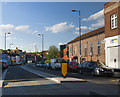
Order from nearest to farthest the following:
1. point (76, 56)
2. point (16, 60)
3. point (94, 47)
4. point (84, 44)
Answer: point (94, 47) < point (84, 44) < point (76, 56) < point (16, 60)

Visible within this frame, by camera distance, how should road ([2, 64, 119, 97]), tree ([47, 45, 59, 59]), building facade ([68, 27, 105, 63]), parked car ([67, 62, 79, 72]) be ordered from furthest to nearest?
tree ([47, 45, 59, 59]) < building facade ([68, 27, 105, 63]) < parked car ([67, 62, 79, 72]) < road ([2, 64, 119, 97])

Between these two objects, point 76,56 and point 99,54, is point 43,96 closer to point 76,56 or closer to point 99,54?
point 99,54

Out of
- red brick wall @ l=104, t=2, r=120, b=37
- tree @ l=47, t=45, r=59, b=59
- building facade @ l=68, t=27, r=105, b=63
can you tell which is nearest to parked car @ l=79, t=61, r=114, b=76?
red brick wall @ l=104, t=2, r=120, b=37

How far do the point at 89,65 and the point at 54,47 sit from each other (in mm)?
72238

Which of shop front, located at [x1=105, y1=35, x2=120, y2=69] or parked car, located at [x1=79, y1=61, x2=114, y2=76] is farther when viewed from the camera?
shop front, located at [x1=105, y1=35, x2=120, y2=69]

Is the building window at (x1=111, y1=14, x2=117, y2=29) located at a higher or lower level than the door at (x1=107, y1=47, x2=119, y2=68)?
higher

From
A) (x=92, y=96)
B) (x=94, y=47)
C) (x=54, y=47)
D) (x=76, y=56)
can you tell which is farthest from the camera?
(x=54, y=47)

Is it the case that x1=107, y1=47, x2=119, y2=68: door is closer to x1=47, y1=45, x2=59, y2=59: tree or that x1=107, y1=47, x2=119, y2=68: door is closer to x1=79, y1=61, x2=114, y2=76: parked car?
x1=79, y1=61, x2=114, y2=76: parked car

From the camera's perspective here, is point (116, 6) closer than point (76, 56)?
Yes

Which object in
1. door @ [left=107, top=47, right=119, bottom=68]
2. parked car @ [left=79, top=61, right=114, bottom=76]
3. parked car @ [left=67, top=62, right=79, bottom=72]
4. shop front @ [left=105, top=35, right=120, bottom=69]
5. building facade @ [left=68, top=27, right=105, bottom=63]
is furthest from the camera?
building facade @ [left=68, top=27, right=105, bottom=63]

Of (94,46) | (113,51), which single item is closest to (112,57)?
(113,51)

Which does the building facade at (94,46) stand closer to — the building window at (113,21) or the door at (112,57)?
the door at (112,57)

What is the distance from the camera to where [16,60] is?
65250mm

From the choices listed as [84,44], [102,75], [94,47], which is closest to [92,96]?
[102,75]
